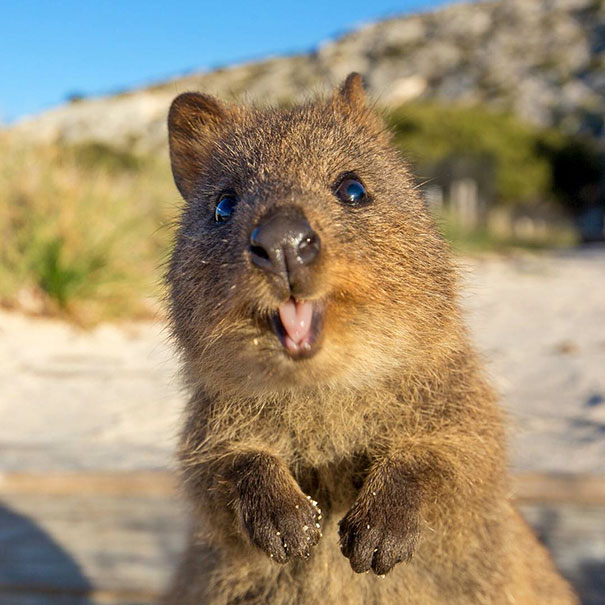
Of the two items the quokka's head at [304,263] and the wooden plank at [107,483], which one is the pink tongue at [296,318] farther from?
the wooden plank at [107,483]

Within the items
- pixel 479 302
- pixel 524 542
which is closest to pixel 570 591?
pixel 524 542

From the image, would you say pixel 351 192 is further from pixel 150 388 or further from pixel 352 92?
pixel 150 388

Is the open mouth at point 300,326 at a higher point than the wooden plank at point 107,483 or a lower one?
higher

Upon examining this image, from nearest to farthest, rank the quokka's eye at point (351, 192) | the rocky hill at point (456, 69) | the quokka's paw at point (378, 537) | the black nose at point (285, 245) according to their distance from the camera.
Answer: the black nose at point (285, 245) < the quokka's paw at point (378, 537) < the quokka's eye at point (351, 192) < the rocky hill at point (456, 69)

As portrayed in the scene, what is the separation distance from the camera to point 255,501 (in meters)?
1.88

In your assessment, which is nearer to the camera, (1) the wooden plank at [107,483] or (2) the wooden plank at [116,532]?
(2) the wooden plank at [116,532]

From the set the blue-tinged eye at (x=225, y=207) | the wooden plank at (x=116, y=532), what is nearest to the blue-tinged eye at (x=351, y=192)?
the blue-tinged eye at (x=225, y=207)

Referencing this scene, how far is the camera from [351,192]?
2.18 meters

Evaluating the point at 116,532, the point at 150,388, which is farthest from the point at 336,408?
the point at 150,388

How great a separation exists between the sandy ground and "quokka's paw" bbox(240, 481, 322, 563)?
30.6 inches

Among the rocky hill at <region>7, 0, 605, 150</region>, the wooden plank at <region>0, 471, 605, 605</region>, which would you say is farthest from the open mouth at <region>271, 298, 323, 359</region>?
the rocky hill at <region>7, 0, 605, 150</region>

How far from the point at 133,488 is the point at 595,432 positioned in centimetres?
286

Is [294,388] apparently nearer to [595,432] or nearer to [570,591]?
[570,591]

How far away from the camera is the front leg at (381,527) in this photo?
1813 mm
